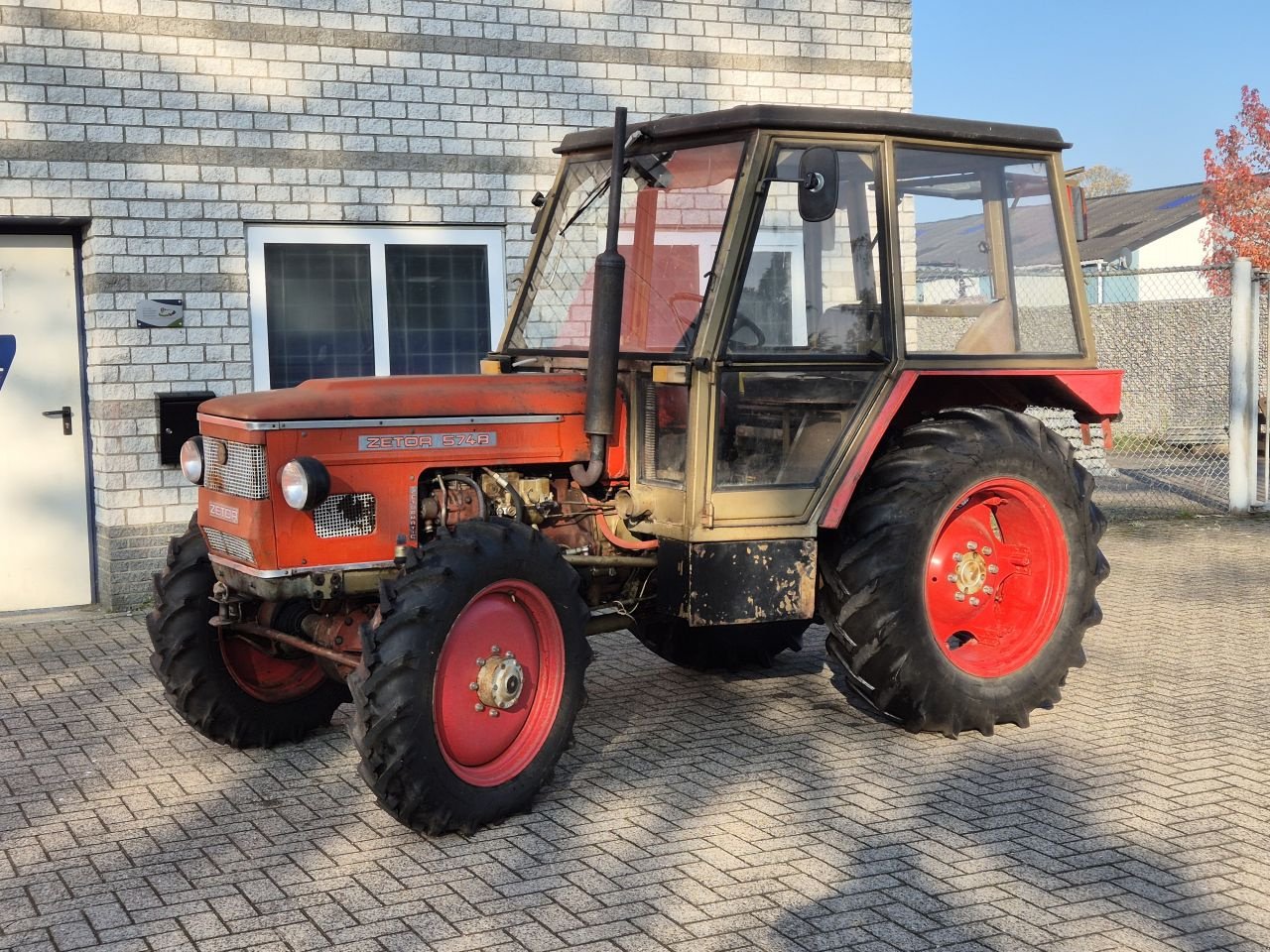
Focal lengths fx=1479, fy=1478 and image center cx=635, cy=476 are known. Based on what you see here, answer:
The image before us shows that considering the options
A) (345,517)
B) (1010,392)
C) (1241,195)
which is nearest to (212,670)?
(345,517)

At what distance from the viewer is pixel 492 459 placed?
5312 mm

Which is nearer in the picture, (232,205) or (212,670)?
(212,670)

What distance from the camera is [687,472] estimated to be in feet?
17.4

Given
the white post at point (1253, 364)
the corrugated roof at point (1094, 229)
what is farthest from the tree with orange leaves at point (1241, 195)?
the white post at point (1253, 364)

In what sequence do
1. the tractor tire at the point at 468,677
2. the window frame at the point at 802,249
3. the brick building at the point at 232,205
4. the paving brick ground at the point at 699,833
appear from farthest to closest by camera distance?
the brick building at the point at 232,205
the window frame at the point at 802,249
the tractor tire at the point at 468,677
the paving brick ground at the point at 699,833

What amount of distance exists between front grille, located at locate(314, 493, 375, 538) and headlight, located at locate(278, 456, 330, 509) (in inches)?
5.7

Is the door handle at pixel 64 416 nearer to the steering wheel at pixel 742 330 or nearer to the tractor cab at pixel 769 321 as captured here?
the tractor cab at pixel 769 321

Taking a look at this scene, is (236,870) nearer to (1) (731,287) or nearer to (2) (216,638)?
(2) (216,638)

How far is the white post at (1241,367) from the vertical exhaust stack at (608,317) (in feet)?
25.9

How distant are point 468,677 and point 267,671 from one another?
4.17 feet

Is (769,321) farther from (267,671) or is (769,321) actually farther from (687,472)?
(267,671)

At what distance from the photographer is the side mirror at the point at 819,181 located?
5051 mm

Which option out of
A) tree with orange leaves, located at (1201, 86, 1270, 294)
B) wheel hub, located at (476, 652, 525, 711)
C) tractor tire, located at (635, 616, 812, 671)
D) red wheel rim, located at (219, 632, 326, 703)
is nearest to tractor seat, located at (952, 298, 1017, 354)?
tractor tire, located at (635, 616, 812, 671)

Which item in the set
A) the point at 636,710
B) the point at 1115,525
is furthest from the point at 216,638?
the point at 1115,525
